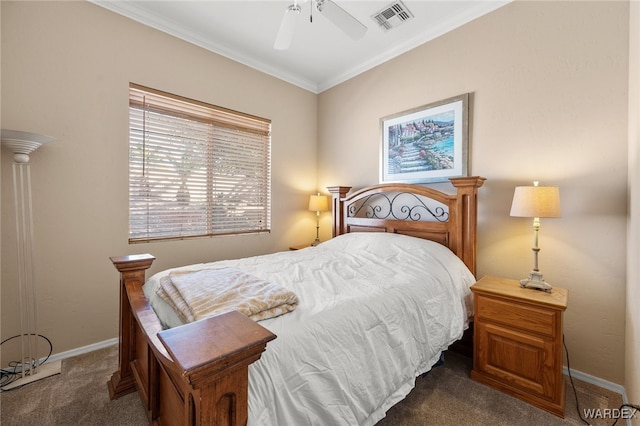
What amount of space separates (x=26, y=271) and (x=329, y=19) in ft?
9.32

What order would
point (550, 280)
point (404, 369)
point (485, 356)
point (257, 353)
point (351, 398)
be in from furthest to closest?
point (550, 280) < point (485, 356) < point (404, 369) < point (351, 398) < point (257, 353)

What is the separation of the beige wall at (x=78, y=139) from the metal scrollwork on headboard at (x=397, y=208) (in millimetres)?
2014

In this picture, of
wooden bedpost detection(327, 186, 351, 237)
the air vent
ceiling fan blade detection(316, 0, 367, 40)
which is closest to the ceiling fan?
ceiling fan blade detection(316, 0, 367, 40)

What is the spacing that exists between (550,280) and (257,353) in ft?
7.75

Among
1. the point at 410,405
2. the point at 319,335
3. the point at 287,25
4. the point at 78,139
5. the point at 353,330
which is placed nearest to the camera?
the point at 319,335

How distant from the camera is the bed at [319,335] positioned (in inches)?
28.4

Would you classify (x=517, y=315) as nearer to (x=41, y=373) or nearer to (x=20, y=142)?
(x=41, y=373)

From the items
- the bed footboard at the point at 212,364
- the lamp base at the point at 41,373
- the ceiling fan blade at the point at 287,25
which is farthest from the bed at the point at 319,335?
the ceiling fan blade at the point at 287,25

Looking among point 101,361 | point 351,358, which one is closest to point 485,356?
point 351,358

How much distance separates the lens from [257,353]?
0.72 metres

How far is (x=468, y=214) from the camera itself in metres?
2.30

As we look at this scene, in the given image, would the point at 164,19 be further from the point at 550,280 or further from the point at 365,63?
the point at 550,280

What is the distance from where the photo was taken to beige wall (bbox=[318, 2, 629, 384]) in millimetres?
1841

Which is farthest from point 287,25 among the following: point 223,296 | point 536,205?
point 536,205
